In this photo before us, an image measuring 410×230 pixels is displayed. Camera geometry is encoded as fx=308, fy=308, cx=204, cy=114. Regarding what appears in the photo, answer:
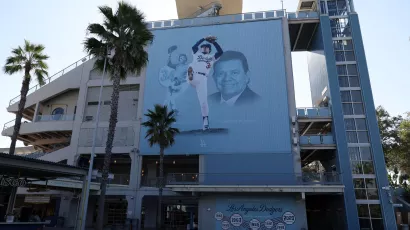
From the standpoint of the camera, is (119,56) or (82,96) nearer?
(119,56)

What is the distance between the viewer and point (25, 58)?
89.9 ft

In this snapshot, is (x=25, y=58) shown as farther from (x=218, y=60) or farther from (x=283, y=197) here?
(x=283, y=197)

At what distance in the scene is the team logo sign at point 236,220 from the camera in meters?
27.6

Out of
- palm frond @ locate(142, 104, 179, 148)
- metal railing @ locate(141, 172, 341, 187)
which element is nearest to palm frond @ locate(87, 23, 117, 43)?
palm frond @ locate(142, 104, 179, 148)

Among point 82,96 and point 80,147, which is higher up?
point 82,96

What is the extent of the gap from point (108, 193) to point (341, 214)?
22819 mm

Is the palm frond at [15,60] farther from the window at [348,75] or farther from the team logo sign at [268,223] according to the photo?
the window at [348,75]

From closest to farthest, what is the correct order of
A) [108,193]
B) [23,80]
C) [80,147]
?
1. [23,80]
2. [108,193]
3. [80,147]

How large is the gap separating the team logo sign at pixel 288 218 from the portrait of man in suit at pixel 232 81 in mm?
11322

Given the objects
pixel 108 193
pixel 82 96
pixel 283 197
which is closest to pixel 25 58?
pixel 82 96

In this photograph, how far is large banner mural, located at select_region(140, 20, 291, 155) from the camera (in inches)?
1214

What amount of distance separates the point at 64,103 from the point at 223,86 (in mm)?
21124

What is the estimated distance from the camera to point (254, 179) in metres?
28.9

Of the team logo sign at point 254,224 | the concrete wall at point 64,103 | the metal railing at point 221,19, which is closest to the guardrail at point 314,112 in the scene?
the metal railing at point 221,19
